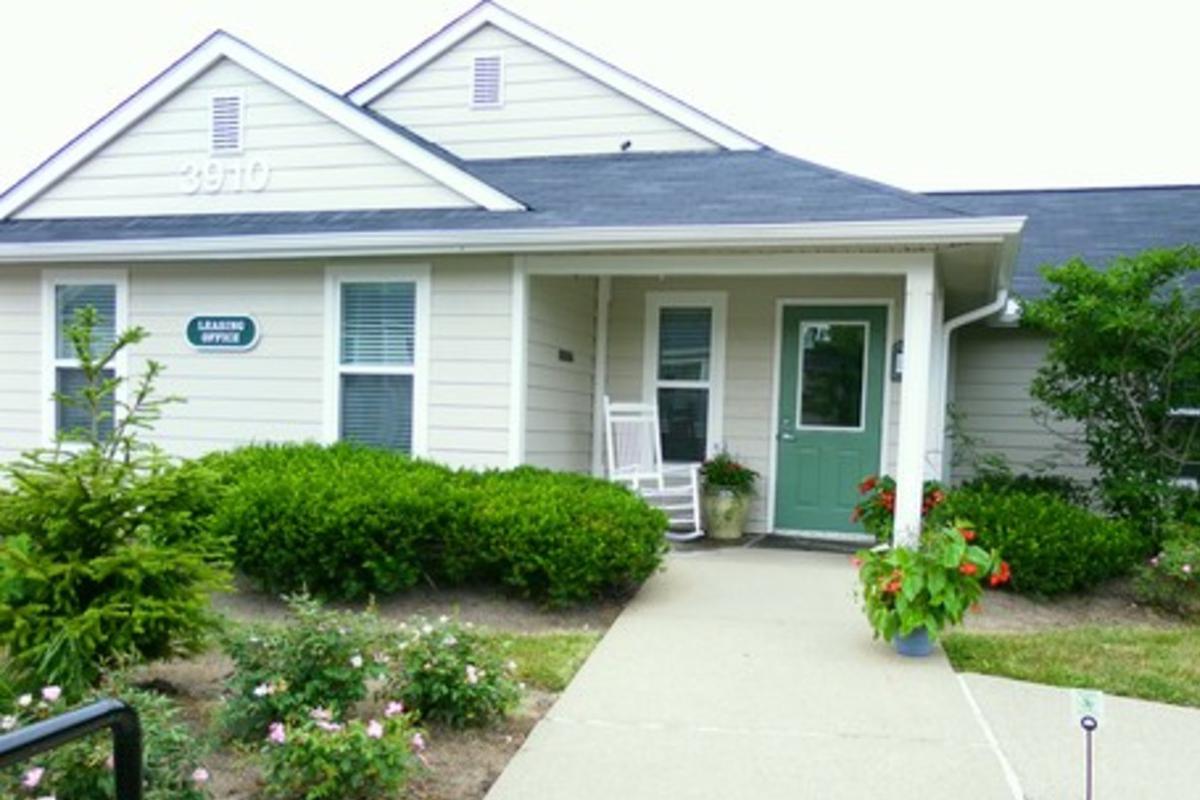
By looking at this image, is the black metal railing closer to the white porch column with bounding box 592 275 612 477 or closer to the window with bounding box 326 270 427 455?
the window with bounding box 326 270 427 455

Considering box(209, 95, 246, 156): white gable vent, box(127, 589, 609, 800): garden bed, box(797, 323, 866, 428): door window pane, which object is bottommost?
box(127, 589, 609, 800): garden bed

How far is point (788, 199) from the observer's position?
7.00 m

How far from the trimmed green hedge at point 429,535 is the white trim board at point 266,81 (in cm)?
279

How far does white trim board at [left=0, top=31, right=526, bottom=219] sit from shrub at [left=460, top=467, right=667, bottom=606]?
9.17 ft

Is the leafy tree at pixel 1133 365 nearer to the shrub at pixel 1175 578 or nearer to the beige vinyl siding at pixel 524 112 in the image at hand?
the shrub at pixel 1175 578

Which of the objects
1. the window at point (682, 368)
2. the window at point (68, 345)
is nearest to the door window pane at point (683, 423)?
the window at point (682, 368)

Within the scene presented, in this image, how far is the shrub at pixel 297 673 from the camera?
3.23m

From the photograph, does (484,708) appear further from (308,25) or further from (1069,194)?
(308,25)

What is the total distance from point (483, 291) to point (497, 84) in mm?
3935

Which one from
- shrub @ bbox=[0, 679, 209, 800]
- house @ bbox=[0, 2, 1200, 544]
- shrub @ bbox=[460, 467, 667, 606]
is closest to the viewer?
shrub @ bbox=[0, 679, 209, 800]

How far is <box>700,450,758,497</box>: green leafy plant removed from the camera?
7852 millimetres

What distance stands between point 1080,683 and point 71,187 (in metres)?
8.97

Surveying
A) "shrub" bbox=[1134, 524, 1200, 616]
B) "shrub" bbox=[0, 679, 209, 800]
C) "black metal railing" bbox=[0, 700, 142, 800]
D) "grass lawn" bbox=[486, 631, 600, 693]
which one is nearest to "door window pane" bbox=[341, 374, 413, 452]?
"grass lawn" bbox=[486, 631, 600, 693]

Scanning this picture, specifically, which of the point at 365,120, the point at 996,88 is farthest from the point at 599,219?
the point at 996,88
